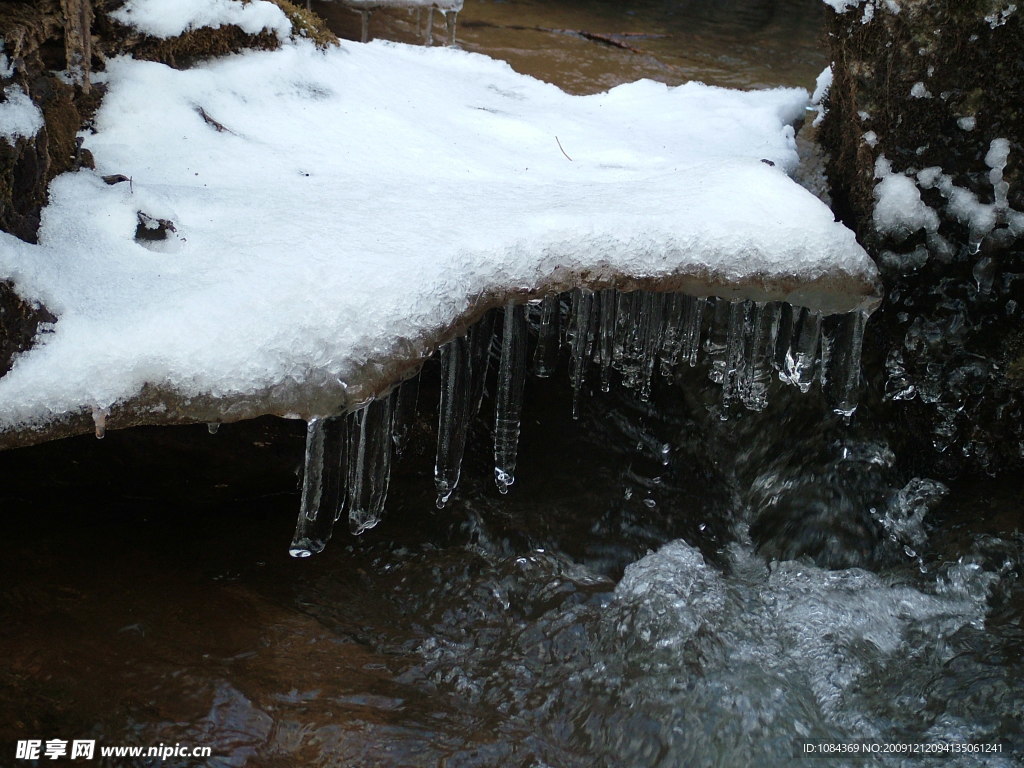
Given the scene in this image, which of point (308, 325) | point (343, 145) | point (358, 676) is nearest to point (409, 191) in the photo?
point (343, 145)

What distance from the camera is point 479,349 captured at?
2766mm

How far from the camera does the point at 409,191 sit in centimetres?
277

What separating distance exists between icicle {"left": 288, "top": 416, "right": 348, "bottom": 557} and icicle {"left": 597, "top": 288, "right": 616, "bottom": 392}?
1038 millimetres

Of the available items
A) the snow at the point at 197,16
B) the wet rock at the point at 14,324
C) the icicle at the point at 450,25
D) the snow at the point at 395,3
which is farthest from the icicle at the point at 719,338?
the icicle at the point at 450,25

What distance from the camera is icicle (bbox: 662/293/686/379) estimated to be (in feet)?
9.46

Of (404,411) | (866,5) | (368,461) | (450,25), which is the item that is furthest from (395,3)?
(368,461)

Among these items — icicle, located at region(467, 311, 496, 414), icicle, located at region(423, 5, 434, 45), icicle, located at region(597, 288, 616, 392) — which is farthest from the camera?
icicle, located at region(423, 5, 434, 45)

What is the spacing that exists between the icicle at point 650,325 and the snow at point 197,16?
201cm

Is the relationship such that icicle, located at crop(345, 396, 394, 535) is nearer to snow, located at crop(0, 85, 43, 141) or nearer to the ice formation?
the ice formation

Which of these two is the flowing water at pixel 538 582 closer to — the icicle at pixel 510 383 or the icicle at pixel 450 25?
the icicle at pixel 510 383

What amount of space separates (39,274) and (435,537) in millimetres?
1440

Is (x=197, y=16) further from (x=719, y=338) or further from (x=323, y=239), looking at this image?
(x=719, y=338)

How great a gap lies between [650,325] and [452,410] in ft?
2.48

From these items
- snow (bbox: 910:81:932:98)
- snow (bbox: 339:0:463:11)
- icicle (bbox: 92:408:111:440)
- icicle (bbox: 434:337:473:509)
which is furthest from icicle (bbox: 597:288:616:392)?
snow (bbox: 339:0:463:11)
